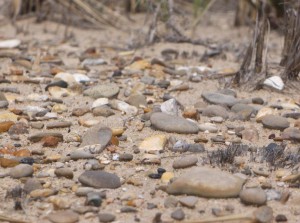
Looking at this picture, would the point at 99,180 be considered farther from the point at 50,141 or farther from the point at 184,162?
the point at 50,141

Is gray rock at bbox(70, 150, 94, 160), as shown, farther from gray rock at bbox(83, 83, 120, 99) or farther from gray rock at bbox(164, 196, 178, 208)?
gray rock at bbox(83, 83, 120, 99)

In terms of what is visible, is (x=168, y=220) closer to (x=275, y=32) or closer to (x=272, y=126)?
(x=272, y=126)

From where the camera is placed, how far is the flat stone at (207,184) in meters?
2.38

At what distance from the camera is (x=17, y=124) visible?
316 cm

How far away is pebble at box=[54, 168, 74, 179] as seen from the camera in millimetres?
2580

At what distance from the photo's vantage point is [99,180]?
2508 mm

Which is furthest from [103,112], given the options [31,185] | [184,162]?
[31,185]

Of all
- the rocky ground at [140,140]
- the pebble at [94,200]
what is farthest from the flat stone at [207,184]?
the pebble at [94,200]

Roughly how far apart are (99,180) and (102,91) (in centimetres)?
127

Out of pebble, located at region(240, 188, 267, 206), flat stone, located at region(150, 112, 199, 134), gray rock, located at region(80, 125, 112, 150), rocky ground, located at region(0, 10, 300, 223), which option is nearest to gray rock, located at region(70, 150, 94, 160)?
rocky ground, located at region(0, 10, 300, 223)

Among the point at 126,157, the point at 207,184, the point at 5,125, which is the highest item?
the point at 207,184

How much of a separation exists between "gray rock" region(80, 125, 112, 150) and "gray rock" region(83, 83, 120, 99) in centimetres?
64

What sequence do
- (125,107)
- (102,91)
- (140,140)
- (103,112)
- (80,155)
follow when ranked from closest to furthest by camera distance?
(80,155)
(140,140)
(103,112)
(125,107)
(102,91)

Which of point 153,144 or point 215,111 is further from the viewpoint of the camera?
point 215,111
